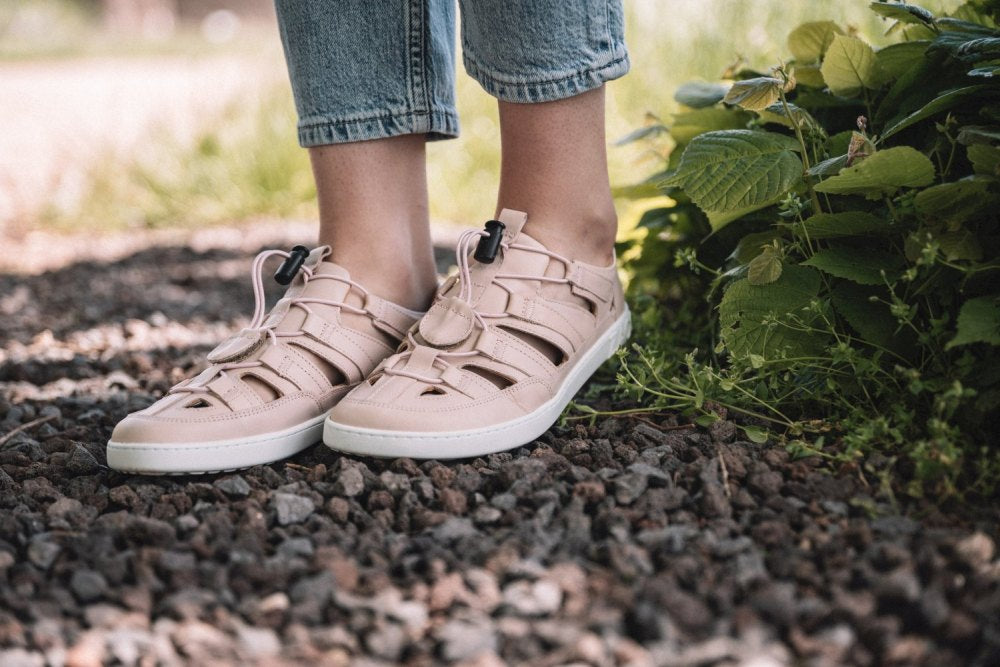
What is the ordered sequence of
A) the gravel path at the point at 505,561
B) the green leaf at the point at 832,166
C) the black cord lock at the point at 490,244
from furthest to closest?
the black cord lock at the point at 490,244, the green leaf at the point at 832,166, the gravel path at the point at 505,561

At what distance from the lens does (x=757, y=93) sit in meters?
1.15

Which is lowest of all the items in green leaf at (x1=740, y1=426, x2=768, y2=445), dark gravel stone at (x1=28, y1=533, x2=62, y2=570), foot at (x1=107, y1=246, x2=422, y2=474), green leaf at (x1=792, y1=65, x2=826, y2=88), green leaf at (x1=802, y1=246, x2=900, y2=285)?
green leaf at (x1=740, y1=426, x2=768, y2=445)

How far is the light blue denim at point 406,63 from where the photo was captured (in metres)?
1.17

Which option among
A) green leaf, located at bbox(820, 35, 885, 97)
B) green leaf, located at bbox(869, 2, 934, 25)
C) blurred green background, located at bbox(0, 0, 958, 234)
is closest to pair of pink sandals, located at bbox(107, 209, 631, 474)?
green leaf, located at bbox(820, 35, 885, 97)

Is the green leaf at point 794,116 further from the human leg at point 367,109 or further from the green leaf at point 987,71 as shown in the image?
the human leg at point 367,109

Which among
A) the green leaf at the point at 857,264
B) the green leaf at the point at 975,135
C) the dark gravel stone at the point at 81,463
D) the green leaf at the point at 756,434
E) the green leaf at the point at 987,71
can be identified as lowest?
the dark gravel stone at the point at 81,463

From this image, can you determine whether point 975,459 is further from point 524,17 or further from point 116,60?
point 116,60

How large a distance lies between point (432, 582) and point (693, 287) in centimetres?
103

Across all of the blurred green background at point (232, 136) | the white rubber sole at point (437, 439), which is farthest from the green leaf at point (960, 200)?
the blurred green background at point (232, 136)

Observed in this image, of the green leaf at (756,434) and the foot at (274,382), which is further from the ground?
the foot at (274,382)

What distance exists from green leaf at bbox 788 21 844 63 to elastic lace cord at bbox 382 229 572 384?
566mm

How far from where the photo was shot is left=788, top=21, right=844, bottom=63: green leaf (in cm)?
141

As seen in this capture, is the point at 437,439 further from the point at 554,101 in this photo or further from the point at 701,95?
the point at 701,95

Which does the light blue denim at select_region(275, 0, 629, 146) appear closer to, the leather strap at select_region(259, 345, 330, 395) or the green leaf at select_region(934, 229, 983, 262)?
the leather strap at select_region(259, 345, 330, 395)
